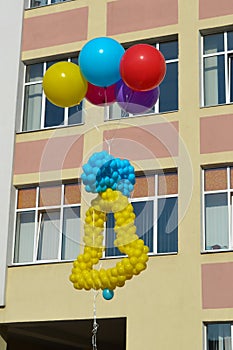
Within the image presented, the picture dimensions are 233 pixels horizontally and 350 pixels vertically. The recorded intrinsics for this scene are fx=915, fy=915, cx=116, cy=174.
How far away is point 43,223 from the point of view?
1648 centimetres

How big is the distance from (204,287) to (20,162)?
4.34 meters

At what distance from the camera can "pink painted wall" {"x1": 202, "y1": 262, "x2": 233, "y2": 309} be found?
1439cm

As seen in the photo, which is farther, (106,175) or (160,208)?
(160,208)

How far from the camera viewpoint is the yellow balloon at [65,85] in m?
9.76

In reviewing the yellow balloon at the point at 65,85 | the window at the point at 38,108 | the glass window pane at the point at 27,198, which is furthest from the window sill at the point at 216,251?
the yellow balloon at the point at 65,85

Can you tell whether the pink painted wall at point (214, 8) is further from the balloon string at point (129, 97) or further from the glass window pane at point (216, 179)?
the balloon string at point (129, 97)

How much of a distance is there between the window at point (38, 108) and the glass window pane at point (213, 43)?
8.29ft

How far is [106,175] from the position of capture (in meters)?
9.62

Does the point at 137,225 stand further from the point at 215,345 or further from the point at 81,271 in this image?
the point at 215,345

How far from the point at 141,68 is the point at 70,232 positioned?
691 centimetres

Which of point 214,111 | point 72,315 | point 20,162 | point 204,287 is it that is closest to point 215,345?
point 204,287

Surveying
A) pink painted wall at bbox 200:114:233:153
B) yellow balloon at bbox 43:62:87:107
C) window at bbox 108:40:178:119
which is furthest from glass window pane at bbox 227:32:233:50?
yellow balloon at bbox 43:62:87:107

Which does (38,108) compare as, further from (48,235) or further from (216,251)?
(216,251)

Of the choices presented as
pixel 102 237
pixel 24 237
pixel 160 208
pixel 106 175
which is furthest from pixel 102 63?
pixel 24 237
